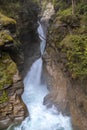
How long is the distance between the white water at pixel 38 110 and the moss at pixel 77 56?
15.2 feet

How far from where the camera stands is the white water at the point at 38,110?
1720 cm

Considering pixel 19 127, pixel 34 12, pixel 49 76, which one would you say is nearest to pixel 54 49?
pixel 49 76

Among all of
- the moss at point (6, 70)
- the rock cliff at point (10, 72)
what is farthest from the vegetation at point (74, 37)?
the moss at point (6, 70)

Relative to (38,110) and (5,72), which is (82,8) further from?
(38,110)

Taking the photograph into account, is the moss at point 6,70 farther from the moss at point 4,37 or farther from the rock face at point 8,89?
the moss at point 4,37

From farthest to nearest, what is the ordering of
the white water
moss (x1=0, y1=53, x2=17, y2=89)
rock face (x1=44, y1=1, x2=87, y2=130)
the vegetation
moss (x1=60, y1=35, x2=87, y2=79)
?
1. moss (x1=0, y1=53, x2=17, y2=89)
2. the white water
3. rock face (x1=44, y1=1, x2=87, y2=130)
4. the vegetation
5. moss (x1=60, y1=35, x2=87, y2=79)

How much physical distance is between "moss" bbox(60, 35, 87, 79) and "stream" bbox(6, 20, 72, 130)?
4642mm

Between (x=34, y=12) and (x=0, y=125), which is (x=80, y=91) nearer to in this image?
(x=0, y=125)

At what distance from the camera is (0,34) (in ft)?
61.1

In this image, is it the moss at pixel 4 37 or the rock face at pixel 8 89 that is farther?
the moss at pixel 4 37

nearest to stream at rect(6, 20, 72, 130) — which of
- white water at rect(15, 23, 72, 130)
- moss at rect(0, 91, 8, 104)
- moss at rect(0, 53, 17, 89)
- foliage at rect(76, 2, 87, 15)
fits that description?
white water at rect(15, 23, 72, 130)

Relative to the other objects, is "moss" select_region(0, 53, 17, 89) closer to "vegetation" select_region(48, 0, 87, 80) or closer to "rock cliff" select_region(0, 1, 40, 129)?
"rock cliff" select_region(0, 1, 40, 129)

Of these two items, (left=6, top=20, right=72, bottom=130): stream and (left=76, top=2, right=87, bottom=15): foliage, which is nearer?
(left=6, top=20, right=72, bottom=130): stream

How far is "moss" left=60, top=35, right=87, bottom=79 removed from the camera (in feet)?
44.8
